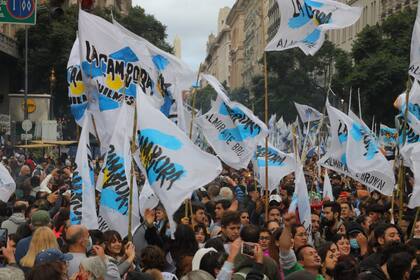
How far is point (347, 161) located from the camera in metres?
12.9

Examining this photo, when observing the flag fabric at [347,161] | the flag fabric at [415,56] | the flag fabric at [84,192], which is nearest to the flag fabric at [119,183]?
the flag fabric at [84,192]

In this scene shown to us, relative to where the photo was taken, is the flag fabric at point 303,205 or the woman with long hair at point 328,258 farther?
the flag fabric at point 303,205

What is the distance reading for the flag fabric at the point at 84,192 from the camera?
891 centimetres

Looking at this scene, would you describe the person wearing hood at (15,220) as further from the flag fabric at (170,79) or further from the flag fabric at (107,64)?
the flag fabric at (170,79)

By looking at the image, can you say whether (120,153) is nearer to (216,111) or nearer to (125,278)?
(125,278)

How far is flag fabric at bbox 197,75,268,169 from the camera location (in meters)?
14.2

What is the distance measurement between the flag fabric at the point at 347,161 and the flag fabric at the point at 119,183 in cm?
Answer: 425

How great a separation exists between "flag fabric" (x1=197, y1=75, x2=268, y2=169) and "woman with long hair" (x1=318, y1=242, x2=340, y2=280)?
5855 millimetres

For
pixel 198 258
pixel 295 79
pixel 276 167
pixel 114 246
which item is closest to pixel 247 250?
pixel 198 258

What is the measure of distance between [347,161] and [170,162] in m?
5.44

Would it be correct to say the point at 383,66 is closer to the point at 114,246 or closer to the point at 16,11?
the point at 16,11

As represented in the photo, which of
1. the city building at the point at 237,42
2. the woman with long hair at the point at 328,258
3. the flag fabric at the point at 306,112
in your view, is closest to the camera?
the woman with long hair at the point at 328,258

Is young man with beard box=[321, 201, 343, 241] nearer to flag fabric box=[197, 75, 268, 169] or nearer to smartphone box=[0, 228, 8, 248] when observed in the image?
flag fabric box=[197, 75, 268, 169]

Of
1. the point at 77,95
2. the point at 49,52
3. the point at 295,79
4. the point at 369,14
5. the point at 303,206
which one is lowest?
the point at 303,206
